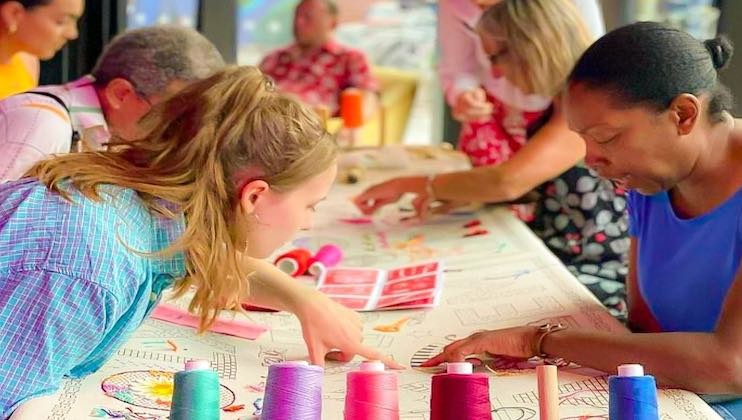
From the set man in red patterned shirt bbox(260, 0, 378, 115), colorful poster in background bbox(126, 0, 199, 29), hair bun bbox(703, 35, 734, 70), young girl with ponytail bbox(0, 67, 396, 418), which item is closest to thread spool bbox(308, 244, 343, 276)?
young girl with ponytail bbox(0, 67, 396, 418)

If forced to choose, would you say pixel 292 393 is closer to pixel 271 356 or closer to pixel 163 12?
pixel 271 356

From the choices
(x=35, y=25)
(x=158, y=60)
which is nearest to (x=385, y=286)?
(x=158, y=60)

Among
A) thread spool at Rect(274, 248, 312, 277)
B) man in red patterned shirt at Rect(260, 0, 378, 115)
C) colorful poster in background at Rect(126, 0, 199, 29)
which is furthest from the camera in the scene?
man in red patterned shirt at Rect(260, 0, 378, 115)

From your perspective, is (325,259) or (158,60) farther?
(325,259)

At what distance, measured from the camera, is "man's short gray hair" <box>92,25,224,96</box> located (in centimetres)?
202

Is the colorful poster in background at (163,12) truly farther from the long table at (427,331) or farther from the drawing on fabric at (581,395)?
the drawing on fabric at (581,395)

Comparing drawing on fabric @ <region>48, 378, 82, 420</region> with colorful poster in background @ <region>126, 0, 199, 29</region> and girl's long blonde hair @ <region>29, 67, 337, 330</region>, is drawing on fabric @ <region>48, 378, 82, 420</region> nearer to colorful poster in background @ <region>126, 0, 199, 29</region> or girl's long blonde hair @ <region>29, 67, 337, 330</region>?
girl's long blonde hair @ <region>29, 67, 337, 330</region>

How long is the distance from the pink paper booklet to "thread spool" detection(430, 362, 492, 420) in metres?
0.73

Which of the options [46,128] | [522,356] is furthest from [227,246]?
[46,128]

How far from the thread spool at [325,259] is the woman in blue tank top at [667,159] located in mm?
564

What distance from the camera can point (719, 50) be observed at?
175cm

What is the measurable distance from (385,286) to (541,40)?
69 cm

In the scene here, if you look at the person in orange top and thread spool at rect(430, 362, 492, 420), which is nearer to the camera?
thread spool at rect(430, 362, 492, 420)

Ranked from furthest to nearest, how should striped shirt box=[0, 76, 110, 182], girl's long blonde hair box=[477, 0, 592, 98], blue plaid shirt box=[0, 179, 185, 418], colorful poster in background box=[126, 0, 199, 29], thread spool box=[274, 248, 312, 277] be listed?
colorful poster in background box=[126, 0, 199, 29]
girl's long blonde hair box=[477, 0, 592, 98]
thread spool box=[274, 248, 312, 277]
striped shirt box=[0, 76, 110, 182]
blue plaid shirt box=[0, 179, 185, 418]
